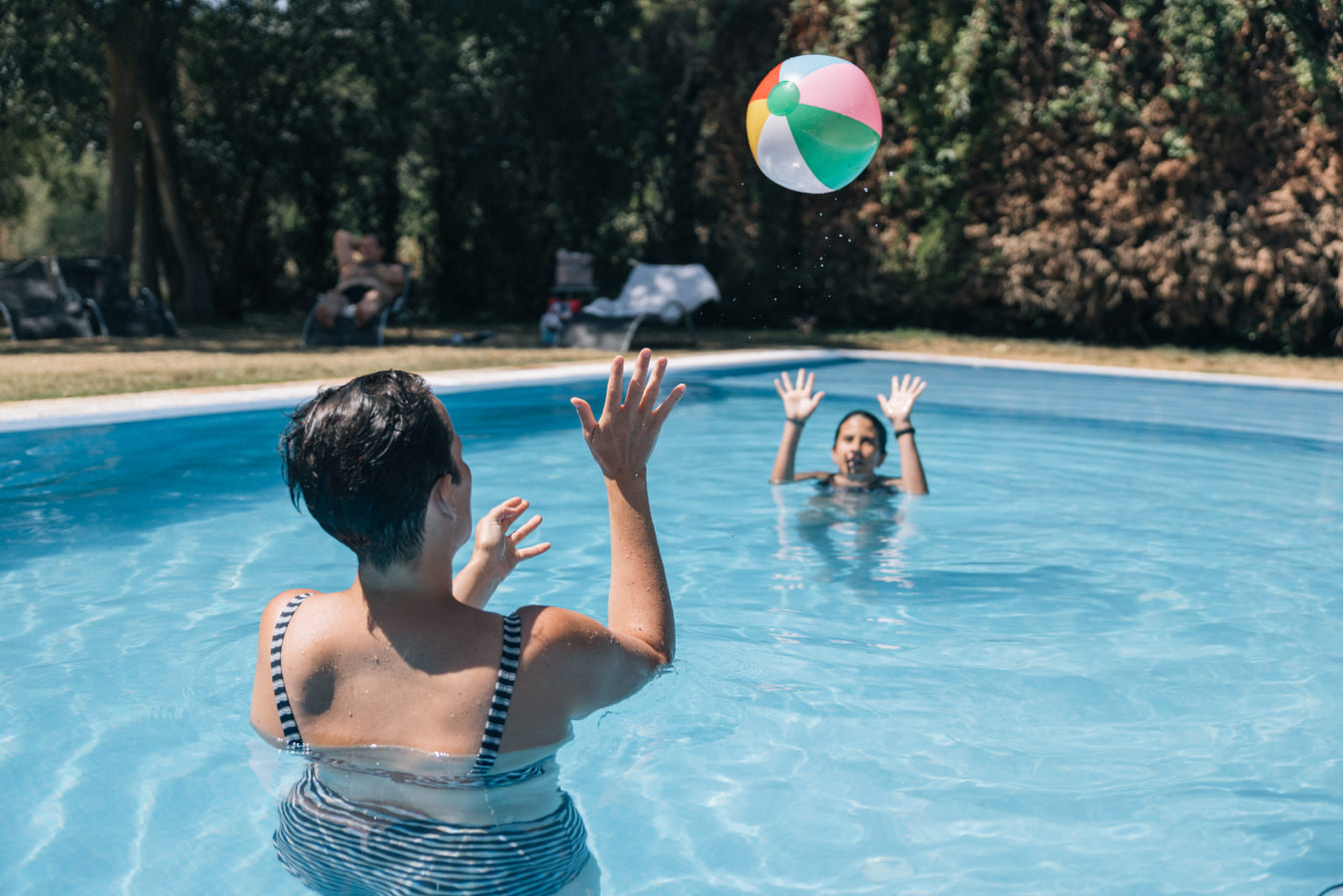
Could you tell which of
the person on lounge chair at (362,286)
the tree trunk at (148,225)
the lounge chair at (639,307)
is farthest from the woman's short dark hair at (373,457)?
the tree trunk at (148,225)

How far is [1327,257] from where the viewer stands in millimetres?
13477

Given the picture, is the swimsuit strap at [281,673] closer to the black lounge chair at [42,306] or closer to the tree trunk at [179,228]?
the black lounge chair at [42,306]

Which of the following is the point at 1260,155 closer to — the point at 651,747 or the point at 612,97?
the point at 612,97

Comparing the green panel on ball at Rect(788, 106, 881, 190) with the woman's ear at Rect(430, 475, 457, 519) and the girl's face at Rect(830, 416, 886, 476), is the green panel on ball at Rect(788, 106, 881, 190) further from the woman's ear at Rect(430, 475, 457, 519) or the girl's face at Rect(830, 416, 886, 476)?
the woman's ear at Rect(430, 475, 457, 519)

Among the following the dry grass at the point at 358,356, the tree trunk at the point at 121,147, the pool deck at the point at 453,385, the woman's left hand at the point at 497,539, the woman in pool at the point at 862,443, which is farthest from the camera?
the tree trunk at the point at 121,147

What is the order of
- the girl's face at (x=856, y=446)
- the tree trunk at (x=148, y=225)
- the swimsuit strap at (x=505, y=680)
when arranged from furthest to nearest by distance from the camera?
the tree trunk at (x=148, y=225) < the girl's face at (x=856, y=446) < the swimsuit strap at (x=505, y=680)

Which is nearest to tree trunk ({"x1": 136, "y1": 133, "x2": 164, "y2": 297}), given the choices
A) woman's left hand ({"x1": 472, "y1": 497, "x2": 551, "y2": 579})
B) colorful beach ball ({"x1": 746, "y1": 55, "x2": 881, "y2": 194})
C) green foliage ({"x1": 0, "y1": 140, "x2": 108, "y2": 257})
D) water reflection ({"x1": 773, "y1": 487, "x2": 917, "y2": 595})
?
water reflection ({"x1": 773, "y1": 487, "x2": 917, "y2": 595})

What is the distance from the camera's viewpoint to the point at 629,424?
2.03m

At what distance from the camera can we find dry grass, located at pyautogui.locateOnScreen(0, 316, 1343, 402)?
9.72 metres

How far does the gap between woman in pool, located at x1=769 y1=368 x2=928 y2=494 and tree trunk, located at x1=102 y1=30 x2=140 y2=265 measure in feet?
41.0

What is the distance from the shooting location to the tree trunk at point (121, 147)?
50.0 feet

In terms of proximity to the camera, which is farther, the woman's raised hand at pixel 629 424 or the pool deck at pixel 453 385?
the pool deck at pixel 453 385

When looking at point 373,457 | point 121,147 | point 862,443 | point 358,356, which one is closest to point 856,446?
point 862,443

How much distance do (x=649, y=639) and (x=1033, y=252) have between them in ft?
47.0
